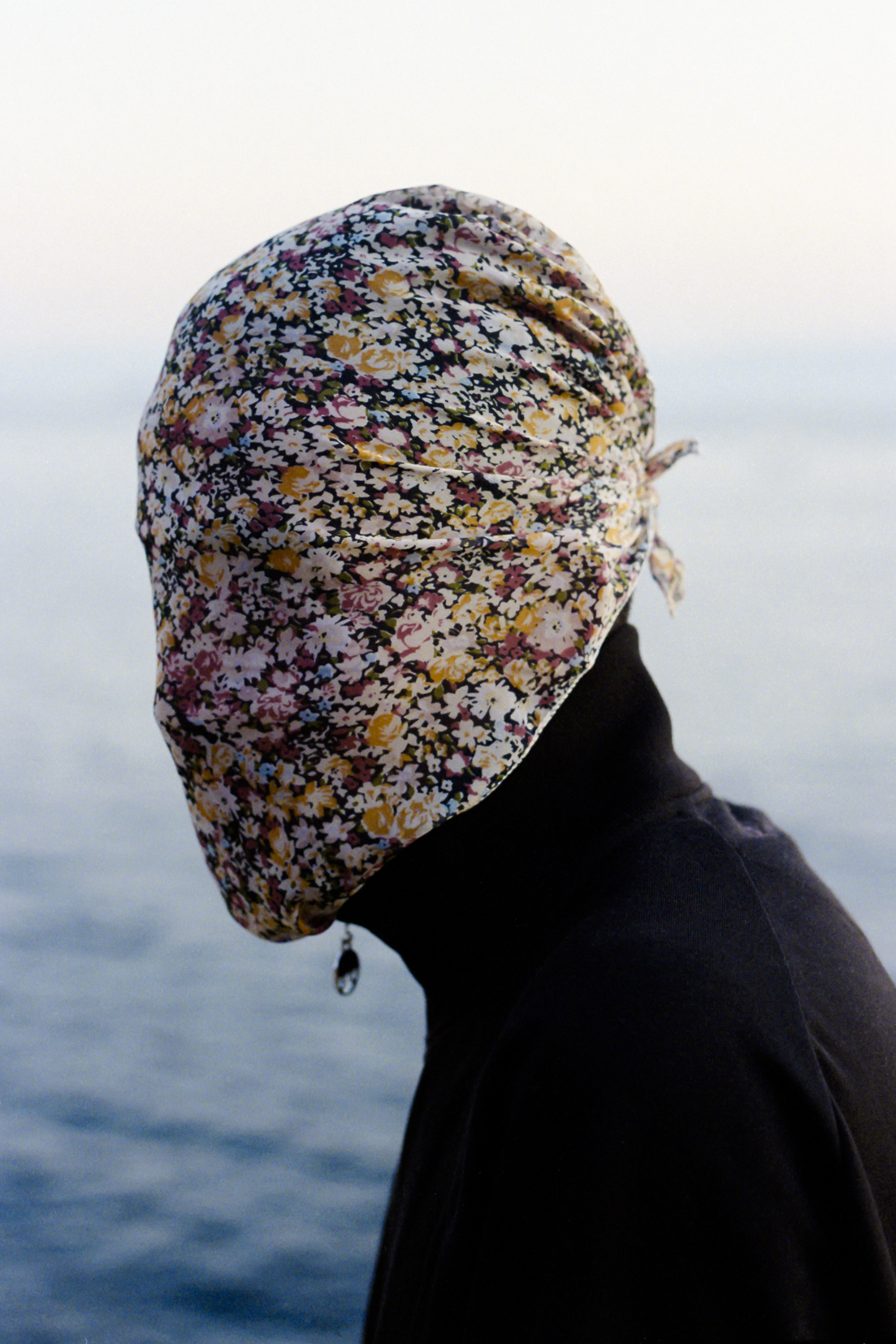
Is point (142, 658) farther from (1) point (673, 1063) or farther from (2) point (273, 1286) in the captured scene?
(1) point (673, 1063)

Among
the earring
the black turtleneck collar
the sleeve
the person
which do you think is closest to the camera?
the sleeve

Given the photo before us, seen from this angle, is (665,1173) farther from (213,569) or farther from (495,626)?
(213,569)

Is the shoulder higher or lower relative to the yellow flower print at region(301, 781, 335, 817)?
lower

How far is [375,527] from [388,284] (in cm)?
25

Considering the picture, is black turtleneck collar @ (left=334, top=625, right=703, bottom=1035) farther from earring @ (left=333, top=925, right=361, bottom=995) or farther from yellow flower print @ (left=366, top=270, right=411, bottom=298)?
yellow flower print @ (left=366, top=270, right=411, bottom=298)

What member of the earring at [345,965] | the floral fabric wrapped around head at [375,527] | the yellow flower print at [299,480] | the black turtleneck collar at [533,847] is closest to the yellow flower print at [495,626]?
the floral fabric wrapped around head at [375,527]

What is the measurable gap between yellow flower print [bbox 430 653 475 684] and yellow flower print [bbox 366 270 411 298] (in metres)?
0.37

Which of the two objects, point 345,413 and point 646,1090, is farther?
point 345,413

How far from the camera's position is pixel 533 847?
1205mm

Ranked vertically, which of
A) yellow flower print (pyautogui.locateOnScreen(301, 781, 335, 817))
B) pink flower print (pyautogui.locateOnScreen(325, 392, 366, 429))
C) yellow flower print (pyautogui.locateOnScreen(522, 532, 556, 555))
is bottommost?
yellow flower print (pyautogui.locateOnScreen(301, 781, 335, 817))

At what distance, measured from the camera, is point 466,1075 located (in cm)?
120

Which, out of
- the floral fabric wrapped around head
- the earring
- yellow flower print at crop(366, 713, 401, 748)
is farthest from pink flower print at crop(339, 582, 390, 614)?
the earring

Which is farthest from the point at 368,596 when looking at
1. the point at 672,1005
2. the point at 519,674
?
the point at 672,1005

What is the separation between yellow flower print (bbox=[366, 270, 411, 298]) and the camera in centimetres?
126
